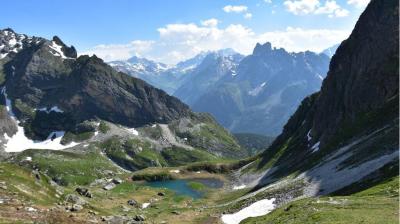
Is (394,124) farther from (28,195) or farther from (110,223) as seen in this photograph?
(28,195)

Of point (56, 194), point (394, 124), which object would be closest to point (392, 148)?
point (394, 124)

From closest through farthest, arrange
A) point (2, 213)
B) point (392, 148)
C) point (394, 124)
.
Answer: point (2, 213)
point (392, 148)
point (394, 124)

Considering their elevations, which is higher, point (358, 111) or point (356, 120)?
point (358, 111)

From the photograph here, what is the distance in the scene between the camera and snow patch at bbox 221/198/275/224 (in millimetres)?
90812

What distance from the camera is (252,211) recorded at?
307 ft

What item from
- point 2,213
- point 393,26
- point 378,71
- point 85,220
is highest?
point 393,26

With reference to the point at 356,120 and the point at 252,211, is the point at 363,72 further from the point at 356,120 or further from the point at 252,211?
the point at 252,211

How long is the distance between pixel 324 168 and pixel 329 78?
290 ft

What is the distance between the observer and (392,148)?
8150 centimetres

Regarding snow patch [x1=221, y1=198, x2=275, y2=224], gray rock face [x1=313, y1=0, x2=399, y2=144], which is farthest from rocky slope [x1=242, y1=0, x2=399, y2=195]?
snow patch [x1=221, y1=198, x2=275, y2=224]

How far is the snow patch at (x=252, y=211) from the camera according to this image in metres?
90.8

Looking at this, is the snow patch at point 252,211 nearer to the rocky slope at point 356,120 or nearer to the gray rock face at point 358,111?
the rocky slope at point 356,120

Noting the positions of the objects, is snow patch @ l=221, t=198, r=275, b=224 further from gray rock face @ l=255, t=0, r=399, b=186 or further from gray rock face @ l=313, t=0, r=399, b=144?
gray rock face @ l=313, t=0, r=399, b=144

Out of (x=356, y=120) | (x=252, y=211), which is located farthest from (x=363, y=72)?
(x=252, y=211)
